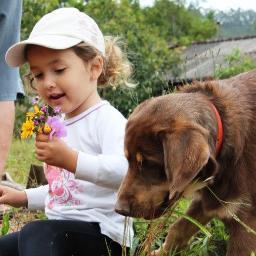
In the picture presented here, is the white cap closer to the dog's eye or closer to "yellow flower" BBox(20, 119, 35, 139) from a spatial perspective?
"yellow flower" BBox(20, 119, 35, 139)

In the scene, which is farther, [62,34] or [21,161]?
[21,161]

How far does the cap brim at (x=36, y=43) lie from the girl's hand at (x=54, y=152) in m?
0.56

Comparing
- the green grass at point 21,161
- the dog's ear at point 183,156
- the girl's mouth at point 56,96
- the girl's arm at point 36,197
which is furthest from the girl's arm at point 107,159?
the green grass at point 21,161

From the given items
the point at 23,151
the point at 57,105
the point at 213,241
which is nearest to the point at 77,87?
the point at 57,105

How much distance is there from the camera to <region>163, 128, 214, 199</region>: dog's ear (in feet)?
9.56

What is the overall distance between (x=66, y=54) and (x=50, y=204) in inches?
34.3

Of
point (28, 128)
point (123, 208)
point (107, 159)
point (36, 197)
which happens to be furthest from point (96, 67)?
point (123, 208)

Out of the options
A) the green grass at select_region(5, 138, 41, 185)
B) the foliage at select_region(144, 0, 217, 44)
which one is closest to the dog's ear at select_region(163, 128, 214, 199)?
the green grass at select_region(5, 138, 41, 185)

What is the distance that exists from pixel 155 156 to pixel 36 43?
3.07ft

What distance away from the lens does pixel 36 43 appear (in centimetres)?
349

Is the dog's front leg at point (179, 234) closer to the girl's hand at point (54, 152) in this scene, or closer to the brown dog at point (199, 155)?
the brown dog at point (199, 155)

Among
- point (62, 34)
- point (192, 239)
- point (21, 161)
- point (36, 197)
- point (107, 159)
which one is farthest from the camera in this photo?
point (21, 161)

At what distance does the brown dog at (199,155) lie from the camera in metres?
2.99

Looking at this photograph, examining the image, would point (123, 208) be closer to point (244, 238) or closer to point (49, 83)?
point (244, 238)
